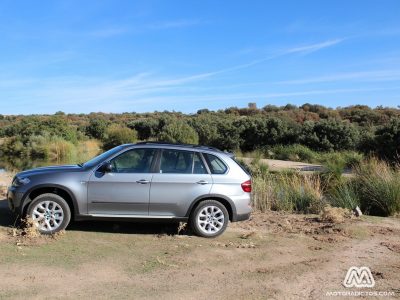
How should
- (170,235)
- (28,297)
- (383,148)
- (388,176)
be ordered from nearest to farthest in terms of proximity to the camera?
(28,297) < (170,235) < (388,176) < (383,148)

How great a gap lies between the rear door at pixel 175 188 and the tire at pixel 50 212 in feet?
4.80

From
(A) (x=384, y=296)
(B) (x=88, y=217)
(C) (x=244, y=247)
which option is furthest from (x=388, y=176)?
(B) (x=88, y=217)

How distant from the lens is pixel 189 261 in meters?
7.26

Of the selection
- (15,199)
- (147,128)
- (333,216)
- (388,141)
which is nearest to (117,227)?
(15,199)

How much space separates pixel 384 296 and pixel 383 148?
23050 mm

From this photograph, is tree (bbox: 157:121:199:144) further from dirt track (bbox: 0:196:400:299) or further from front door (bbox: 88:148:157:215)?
front door (bbox: 88:148:157:215)

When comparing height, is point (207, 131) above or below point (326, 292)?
above

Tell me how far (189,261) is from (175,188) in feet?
5.38

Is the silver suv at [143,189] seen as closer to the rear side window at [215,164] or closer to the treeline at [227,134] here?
the rear side window at [215,164]

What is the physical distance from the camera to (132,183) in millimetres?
8461

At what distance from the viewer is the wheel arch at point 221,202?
860cm

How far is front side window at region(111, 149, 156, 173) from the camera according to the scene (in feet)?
28.3

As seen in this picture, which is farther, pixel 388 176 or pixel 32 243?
pixel 388 176

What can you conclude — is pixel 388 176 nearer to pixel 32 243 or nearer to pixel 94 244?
pixel 94 244
